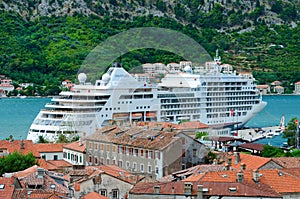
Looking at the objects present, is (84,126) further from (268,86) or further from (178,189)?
(268,86)

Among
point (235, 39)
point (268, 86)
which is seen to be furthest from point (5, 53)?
point (235, 39)

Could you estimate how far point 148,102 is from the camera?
67000mm

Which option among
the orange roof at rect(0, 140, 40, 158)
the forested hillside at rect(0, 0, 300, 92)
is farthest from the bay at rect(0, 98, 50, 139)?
the orange roof at rect(0, 140, 40, 158)

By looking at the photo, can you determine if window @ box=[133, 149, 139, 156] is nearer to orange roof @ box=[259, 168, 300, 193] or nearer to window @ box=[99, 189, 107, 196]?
window @ box=[99, 189, 107, 196]

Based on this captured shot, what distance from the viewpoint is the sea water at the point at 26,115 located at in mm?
74294

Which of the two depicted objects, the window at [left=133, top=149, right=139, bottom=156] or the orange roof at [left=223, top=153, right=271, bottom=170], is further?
the window at [left=133, top=149, right=139, bottom=156]

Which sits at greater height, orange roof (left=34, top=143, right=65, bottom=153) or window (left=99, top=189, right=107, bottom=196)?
orange roof (left=34, top=143, right=65, bottom=153)

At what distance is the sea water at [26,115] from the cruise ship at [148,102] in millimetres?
3816

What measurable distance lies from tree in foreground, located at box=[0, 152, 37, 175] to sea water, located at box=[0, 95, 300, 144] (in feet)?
95.3

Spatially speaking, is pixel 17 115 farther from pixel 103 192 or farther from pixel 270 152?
pixel 103 192

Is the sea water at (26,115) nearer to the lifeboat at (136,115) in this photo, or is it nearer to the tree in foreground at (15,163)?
the lifeboat at (136,115)

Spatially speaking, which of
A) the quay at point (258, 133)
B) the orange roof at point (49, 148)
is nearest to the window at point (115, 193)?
the orange roof at point (49, 148)

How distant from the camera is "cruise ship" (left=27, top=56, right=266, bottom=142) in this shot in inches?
2286

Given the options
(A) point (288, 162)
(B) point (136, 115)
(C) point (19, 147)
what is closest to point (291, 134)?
(B) point (136, 115)
